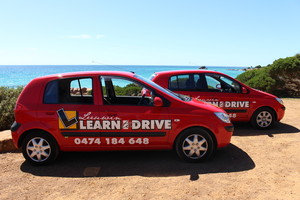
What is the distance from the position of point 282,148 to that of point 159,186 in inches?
123

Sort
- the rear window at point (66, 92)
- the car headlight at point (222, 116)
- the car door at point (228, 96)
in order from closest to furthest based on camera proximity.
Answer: the rear window at point (66, 92) < the car headlight at point (222, 116) < the car door at point (228, 96)

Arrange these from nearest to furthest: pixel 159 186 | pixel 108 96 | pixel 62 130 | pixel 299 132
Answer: pixel 159 186, pixel 62 130, pixel 108 96, pixel 299 132

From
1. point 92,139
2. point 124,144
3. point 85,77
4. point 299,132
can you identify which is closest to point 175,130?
point 124,144

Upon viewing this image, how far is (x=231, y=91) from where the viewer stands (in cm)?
649

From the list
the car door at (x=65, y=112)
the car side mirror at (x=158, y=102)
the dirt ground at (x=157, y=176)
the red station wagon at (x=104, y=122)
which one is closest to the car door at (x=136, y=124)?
the red station wagon at (x=104, y=122)

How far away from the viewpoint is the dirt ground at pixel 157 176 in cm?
338

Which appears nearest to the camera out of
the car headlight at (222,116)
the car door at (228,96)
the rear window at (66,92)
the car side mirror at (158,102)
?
the car side mirror at (158,102)

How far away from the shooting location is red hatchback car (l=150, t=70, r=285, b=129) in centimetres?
645

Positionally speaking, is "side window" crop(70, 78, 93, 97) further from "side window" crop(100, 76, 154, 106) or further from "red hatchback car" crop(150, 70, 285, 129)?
"red hatchback car" crop(150, 70, 285, 129)

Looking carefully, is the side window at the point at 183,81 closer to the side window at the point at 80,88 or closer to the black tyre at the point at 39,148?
the side window at the point at 80,88

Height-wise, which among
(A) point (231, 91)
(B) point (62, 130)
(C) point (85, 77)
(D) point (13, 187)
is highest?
(C) point (85, 77)

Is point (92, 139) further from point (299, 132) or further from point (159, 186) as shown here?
point (299, 132)

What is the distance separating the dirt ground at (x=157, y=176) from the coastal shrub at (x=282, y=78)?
9.01 m

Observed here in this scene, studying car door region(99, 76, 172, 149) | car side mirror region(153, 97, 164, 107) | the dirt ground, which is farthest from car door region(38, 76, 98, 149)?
car side mirror region(153, 97, 164, 107)
